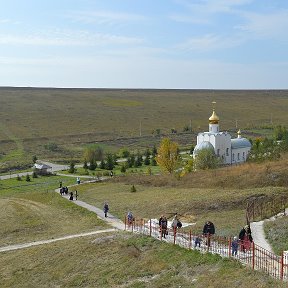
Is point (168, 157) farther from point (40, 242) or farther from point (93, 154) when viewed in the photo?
point (40, 242)

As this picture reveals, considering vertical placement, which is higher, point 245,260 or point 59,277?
point 245,260

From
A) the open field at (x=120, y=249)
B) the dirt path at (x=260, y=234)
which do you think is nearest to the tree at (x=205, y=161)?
the open field at (x=120, y=249)

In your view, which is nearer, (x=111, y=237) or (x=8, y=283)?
(x=8, y=283)

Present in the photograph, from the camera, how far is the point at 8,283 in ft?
62.1

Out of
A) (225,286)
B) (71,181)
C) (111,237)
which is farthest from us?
(71,181)

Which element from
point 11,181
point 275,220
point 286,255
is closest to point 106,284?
point 286,255

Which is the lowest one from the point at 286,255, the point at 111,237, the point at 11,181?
the point at 11,181

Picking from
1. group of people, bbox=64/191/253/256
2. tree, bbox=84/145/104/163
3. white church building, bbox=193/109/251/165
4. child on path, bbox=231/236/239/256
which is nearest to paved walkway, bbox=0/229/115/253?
group of people, bbox=64/191/253/256

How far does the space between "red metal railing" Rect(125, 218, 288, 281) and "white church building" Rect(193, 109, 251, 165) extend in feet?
107

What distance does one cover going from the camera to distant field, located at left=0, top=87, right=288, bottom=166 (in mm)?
90188

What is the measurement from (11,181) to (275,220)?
37.2 m

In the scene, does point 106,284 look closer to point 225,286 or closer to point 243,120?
point 225,286

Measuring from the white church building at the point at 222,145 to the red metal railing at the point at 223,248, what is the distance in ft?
107

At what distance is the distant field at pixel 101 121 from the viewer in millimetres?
90188
